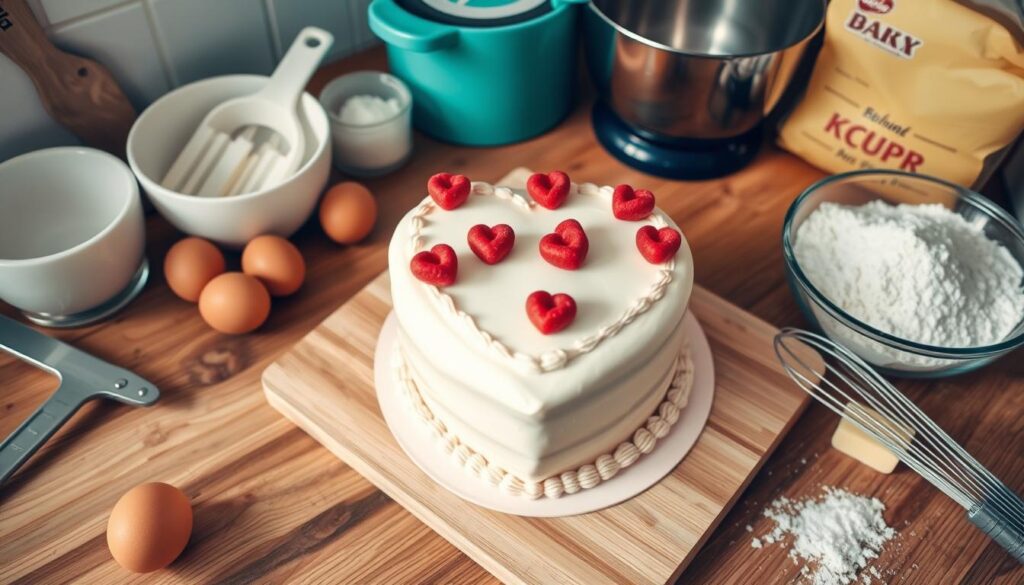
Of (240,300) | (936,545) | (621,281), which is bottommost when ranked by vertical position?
Answer: (936,545)

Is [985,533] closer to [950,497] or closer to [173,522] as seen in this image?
[950,497]

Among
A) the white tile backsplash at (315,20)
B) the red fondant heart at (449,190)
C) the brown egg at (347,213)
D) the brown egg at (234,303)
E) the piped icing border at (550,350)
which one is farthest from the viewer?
the white tile backsplash at (315,20)

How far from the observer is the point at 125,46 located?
93 centimetres

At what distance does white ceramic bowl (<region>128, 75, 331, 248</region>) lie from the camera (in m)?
0.85

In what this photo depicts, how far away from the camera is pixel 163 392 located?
0.83m

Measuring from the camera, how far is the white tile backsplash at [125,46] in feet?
2.88

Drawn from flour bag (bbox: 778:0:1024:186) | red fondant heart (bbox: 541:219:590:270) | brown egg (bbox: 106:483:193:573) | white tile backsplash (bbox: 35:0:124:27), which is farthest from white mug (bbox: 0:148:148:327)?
flour bag (bbox: 778:0:1024:186)

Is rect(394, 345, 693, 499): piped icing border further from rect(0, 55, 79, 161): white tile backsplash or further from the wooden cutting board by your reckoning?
rect(0, 55, 79, 161): white tile backsplash

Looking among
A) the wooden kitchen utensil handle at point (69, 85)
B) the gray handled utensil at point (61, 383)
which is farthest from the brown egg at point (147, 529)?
the wooden kitchen utensil handle at point (69, 85)

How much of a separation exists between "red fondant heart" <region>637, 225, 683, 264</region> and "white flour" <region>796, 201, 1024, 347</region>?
254 mm

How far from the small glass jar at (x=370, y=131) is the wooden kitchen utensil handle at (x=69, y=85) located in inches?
9.6

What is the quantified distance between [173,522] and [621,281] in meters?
0.45

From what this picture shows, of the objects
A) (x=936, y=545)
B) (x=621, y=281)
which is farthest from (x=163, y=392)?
(x=936, y=545)

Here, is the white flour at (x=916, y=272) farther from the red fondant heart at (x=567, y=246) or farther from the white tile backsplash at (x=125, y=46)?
the white tile backsplash at (x=125, y=46)
